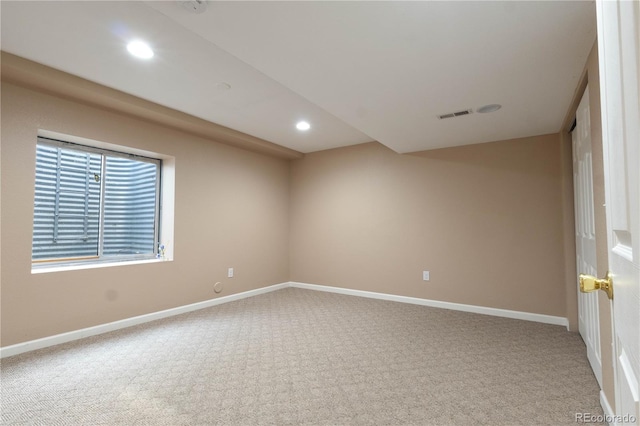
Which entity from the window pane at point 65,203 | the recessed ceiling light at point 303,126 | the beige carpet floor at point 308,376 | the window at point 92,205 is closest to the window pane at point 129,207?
the window at point 92,205

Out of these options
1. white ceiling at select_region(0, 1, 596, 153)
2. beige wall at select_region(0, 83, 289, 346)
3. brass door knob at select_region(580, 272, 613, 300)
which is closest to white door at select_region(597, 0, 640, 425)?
brass door knob at select_region(580, 272, 613, 300)

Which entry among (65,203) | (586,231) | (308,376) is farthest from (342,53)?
(65,203)

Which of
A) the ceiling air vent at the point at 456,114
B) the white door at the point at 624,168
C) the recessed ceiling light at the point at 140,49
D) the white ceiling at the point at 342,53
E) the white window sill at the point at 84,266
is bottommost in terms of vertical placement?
the white window sill at the point at 84,266

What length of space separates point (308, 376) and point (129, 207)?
118 inches

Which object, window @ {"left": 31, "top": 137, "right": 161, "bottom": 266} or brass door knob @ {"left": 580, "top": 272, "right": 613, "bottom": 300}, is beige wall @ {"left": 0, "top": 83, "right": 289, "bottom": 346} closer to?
window @ {"left": 31, "top": 137, "right": 161, "bottom": 266}

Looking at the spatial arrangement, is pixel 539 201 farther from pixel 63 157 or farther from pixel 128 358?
pixel 63 157

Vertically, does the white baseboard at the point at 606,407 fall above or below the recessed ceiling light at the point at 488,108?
below

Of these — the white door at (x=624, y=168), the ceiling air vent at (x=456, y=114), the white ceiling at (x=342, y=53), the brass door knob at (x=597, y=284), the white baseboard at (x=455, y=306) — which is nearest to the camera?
the white door at (x=624, y=168)

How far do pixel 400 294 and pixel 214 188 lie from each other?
303cm

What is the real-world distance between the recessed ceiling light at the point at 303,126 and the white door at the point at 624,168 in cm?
336

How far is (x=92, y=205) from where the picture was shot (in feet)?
11.0

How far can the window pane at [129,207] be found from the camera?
138 inches

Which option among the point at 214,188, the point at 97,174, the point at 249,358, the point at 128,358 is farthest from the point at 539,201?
the point at 97,174

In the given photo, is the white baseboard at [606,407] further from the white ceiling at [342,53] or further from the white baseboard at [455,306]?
the white ceiling at [342,53]
